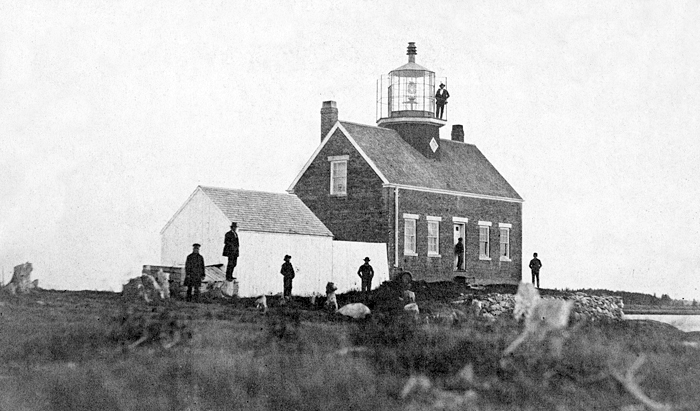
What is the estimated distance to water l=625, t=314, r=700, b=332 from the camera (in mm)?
26594

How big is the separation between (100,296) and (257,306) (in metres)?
3.15

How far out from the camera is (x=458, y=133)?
43906 mm

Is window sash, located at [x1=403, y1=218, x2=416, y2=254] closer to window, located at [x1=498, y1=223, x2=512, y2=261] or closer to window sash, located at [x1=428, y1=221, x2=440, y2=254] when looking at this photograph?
window sash, located at [x1=428, y1=221, x2=440, y2=254]

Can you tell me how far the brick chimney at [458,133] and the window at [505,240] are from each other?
472 centimetres

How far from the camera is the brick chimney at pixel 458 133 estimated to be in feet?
144

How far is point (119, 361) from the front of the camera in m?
14.5

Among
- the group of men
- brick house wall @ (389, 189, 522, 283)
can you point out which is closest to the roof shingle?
the group of men

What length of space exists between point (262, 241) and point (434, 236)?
9.21 meters

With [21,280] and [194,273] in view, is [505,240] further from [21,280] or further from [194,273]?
[21,280]

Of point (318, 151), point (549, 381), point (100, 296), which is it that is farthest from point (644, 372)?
point (318, 151)

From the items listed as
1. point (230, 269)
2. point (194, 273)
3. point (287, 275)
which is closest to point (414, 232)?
point (287, 275)

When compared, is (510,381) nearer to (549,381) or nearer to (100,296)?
(549,381)

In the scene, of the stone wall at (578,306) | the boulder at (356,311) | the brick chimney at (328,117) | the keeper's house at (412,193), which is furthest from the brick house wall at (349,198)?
the boulder at (356,311)

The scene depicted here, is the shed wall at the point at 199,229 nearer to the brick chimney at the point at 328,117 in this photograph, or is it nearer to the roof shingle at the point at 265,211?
the roof shingle at the point at 265,211
